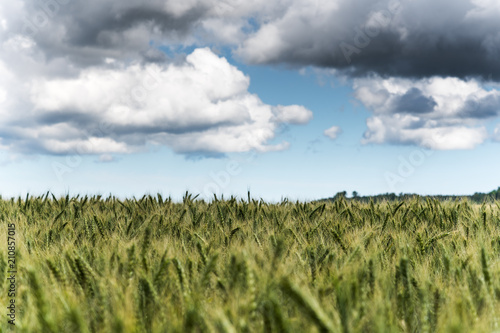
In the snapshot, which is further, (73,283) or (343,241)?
(343,241)

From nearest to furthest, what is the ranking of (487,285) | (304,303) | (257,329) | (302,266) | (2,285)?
(304,303) → (257,329) → (487,285) → (2,285) → (302,266)

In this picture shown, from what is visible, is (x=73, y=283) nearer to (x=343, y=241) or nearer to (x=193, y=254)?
(x=193, y=254)

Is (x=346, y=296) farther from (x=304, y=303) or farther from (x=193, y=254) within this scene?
(x=193, y=254)

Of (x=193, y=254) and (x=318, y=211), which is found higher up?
(x=318, y=211)

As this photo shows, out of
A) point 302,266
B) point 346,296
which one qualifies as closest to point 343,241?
point 302,266

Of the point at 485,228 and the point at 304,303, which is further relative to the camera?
the point at 485,228

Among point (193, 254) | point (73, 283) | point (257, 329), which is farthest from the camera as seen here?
point (193, 254)

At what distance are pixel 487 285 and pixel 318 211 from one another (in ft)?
11.3

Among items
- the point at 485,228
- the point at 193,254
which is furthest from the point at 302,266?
the point at 485,228

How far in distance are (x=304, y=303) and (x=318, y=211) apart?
14.0 feet

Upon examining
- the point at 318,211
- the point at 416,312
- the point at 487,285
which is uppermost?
the point at 318,211

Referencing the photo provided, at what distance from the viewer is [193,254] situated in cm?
296

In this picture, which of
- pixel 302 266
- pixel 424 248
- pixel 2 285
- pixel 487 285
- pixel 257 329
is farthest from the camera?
pixel 424 248

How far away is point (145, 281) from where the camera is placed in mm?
1943
